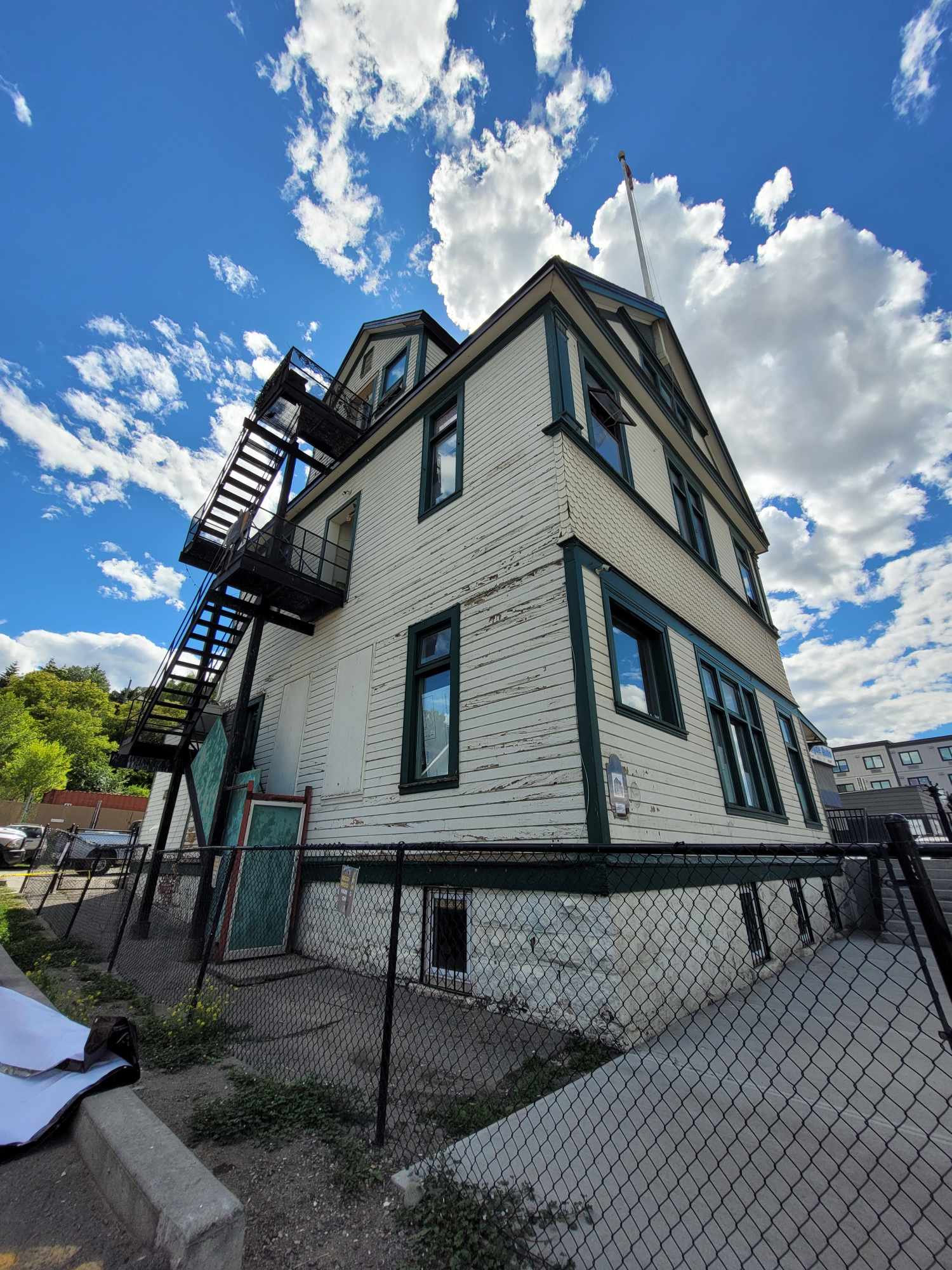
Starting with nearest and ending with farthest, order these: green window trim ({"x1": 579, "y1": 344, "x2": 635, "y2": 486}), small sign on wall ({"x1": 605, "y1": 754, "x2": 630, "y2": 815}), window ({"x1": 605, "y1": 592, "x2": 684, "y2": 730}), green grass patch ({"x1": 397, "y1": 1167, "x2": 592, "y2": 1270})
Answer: green grass patch ({"x1": 397, "y1": 1167, "x2": 592, "y2": 1270}), small sign on wall ({"x1": 605, "y1": 754, "x2": 630, "y2": 815}), window ({"x1": 605, "y1": 592, "x2": 684, "y2": 730}), green window trim ({"x1": 579, "y1": 344, "x2": 635, "y2": 486})

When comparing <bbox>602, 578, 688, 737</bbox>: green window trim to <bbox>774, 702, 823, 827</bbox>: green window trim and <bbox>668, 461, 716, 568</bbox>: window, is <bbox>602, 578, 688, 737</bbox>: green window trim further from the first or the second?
<bbox>774, 702, 823, 827</bbox>: green window trim

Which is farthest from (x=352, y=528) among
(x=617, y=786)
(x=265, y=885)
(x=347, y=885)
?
(x=347, y=885)

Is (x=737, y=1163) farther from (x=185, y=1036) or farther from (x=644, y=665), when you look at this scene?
(x=644, y=665)

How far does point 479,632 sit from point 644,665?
2442 mm

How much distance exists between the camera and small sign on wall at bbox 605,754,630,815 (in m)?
5.22

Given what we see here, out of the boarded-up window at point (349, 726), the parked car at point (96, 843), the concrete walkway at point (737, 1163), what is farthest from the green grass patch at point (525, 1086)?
the parked car at point (96, 843)

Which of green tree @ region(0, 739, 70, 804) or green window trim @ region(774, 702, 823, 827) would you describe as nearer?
green window trim @ region(774, 702, 823, 827)

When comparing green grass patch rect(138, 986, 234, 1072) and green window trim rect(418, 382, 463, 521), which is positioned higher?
green window trim rect(418, 382, 463, 521)

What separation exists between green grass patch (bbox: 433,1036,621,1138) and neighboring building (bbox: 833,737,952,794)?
254 feet

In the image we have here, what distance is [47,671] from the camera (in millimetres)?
60656

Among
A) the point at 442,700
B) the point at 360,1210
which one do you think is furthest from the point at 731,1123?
the point at 442,700

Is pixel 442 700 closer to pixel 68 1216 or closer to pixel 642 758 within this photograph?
pixel 642 758

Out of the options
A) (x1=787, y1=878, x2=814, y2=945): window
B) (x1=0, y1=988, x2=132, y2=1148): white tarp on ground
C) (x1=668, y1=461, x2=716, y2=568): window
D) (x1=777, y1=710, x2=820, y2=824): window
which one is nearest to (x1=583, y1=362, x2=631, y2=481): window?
(x1=668, y1=461, x2=716, y2=568): window

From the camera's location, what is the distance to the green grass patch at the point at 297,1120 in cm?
269
